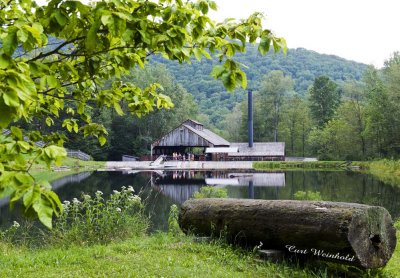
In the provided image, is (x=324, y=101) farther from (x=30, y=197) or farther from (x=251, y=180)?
(x=30, y=197)

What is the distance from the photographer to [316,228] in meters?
5.25

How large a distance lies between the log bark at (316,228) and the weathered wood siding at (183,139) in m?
44.6

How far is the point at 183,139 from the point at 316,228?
46.6 metres

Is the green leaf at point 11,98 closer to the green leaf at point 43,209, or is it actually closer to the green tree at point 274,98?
the green leaf at point 43,209

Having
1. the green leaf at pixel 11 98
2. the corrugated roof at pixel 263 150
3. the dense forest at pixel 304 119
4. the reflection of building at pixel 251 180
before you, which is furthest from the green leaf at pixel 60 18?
the corrugated roof at pixel 263 150

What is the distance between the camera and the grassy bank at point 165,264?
16.6 feet

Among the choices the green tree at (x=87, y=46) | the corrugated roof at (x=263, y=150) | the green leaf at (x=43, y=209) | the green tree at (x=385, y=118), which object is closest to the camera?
the green leaf at (x=43, y=209)

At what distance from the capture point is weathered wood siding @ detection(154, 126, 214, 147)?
51344 millimetres

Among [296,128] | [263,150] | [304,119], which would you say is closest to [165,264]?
[263,150]

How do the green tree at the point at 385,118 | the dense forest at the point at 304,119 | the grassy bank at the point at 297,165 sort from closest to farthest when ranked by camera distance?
the green tree at the point at 385,118
the grassy bank at the point at 297,165
the dense forest at the point at 304,119

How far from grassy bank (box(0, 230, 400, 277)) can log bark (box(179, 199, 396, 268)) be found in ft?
0.89

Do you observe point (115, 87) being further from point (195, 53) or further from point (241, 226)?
point (241, 226)

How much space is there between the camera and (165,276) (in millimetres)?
4809

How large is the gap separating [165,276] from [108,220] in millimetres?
3751
